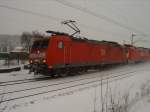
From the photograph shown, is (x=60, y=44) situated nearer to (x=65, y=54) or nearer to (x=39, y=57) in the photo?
(x=65, y=54)

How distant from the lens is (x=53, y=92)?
438 inches

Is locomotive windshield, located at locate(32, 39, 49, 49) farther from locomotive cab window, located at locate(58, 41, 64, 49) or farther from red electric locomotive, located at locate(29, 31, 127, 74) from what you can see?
locomotive cab window, located at locate(58, 41, 64, 49)

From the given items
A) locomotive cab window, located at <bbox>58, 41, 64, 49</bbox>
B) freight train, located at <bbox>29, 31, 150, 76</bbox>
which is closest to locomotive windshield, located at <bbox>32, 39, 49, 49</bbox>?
freight train, located at <bbox>29, 31, 150, 76</bbox>

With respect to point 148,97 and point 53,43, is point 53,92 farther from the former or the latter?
point 53,43

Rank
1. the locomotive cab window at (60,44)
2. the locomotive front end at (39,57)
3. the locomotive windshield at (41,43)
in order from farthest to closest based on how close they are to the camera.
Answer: the locomotive cab window at (60,44)
the locomotive windshield at (41,43)
the locomotive front end at (39,57)

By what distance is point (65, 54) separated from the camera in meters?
17.2

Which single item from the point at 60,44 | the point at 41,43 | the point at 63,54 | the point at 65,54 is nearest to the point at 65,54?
the point at 65,54

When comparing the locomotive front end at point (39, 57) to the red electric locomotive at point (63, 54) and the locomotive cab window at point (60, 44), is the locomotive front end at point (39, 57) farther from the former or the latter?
the locomotive cab window at point (60, 44)

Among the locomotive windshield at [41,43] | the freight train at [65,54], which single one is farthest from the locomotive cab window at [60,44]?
the locomotive windshield at [41,43]

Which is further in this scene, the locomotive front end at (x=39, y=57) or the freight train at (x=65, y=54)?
the freight train at (x=65, y=54)

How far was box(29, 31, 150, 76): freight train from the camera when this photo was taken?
628 inches

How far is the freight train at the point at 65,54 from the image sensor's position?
1596 cm

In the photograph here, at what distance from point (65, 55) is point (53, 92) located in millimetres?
6366

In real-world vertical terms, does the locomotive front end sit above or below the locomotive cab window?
below
